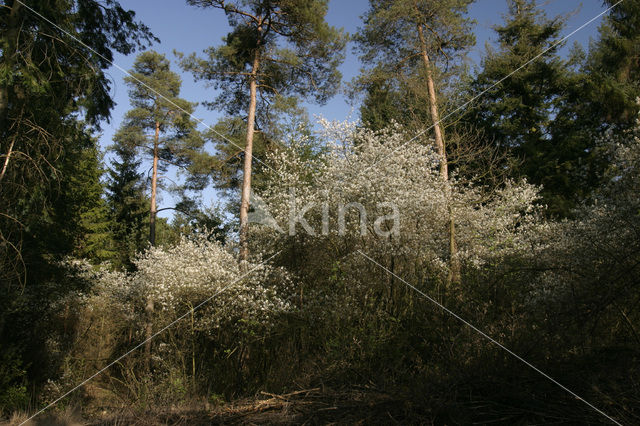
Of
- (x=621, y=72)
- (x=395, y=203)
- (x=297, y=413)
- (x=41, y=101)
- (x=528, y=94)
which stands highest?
(x=528, y=94)

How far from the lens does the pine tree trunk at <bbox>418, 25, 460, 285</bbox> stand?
9758mm

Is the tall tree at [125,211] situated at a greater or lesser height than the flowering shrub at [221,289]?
greater

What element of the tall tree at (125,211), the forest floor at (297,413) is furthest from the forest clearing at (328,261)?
the tall tree at (125,211)

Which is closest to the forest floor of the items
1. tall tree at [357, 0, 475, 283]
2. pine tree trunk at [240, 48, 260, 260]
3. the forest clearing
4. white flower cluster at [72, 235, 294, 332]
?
the forest clearing

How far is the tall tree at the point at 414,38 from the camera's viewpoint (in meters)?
12.7

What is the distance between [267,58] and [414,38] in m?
5.09

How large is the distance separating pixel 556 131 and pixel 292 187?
16.6 meters

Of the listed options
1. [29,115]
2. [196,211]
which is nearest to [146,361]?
[29,115]

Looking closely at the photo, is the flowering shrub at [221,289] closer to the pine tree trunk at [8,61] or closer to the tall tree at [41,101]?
the tall tree at [41,101]

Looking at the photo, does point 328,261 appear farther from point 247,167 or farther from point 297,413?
point 297,413

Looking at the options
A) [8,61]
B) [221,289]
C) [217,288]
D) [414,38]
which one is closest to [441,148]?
[414,38]

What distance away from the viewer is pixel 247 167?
12.5 m

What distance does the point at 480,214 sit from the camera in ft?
37.5

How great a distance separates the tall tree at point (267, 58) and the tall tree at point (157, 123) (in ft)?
23.8
